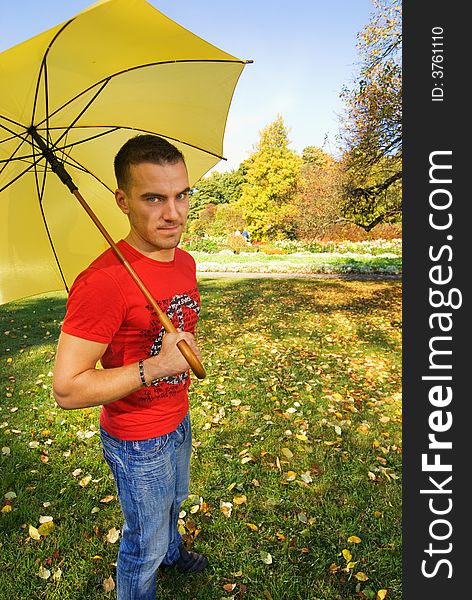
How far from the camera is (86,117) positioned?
208cm

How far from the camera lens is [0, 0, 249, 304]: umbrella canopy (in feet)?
5.16

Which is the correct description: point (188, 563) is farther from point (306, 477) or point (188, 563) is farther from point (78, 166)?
point (78, 166)

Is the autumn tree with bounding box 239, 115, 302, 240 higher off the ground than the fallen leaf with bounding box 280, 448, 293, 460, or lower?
higher

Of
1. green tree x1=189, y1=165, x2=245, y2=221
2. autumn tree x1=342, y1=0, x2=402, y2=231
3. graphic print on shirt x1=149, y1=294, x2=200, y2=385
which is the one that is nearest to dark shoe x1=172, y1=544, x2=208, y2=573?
graphic print on shirt x1=149, y1=294, x2=200, y2=385

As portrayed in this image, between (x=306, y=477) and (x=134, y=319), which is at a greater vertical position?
(x=134, y=319)

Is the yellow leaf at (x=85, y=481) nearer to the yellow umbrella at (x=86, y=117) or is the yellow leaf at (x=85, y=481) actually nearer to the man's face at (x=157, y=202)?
the yellow umbrella at (x=86, y=117)

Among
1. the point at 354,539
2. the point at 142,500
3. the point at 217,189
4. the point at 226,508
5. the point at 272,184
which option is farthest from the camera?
the point at 217,189

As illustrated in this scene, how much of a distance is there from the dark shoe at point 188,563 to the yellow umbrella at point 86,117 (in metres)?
1.79

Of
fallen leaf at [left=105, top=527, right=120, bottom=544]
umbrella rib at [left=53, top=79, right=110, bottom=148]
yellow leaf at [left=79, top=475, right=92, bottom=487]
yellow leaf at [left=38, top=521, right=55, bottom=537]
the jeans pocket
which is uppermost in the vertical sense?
umbrella rib at [left=53, top=79, right=110, bottom=148]

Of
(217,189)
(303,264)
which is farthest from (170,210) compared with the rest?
(217,189)

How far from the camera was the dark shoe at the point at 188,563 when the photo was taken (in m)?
2.64

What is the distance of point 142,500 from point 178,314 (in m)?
0.77

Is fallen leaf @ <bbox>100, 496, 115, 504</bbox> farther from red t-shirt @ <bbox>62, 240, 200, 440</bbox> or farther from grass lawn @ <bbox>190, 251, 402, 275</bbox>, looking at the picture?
grass lawn @ <bbox>190, 251, 402, 275</bbox>

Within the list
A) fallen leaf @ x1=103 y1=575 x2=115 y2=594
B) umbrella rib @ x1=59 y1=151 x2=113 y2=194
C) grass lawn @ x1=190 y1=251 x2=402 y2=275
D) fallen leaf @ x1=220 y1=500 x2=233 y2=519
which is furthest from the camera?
grass lawn @ x1=190 y1=251 x2=402 y2=275
